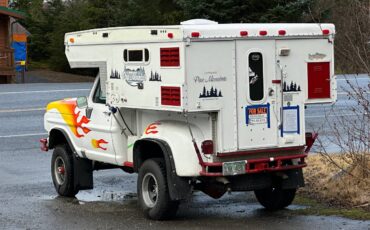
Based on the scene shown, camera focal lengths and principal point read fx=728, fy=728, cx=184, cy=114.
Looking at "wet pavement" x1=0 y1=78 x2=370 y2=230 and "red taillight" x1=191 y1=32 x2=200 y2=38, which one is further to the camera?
"wet pavement" x1=0 y1=78 x2=370 y2=230

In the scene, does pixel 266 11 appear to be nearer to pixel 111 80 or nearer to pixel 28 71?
pixel 28 71

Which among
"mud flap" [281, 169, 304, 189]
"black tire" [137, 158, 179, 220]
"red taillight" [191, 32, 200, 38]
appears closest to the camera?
"red taillight" [191, 32, 200, 38]

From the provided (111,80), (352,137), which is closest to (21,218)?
(111,80)

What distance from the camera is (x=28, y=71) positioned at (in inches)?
1727

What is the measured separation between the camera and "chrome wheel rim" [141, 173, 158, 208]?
842cm

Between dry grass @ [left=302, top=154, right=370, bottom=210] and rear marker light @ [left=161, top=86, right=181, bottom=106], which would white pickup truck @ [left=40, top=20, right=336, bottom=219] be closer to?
rear marker light @ [left=161, top=86, right=181, bottom=106]

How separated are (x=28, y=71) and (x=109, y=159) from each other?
3584 centimetres

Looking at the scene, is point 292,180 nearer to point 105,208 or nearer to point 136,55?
point 136,55

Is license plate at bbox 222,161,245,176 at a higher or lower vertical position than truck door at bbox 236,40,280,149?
lower

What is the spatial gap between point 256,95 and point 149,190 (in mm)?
1713

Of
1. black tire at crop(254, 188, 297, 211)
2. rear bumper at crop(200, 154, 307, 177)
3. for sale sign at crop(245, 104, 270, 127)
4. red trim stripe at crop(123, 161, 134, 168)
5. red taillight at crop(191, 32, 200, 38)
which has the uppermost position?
red taillight at crop(191, 32, 200, 38)

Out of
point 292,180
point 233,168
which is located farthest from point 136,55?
point 292,180

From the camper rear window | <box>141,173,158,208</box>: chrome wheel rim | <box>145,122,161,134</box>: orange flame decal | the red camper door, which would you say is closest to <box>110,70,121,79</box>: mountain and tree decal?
the camper rear window

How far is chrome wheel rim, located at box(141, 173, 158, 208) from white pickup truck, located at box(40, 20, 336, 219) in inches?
0.5
